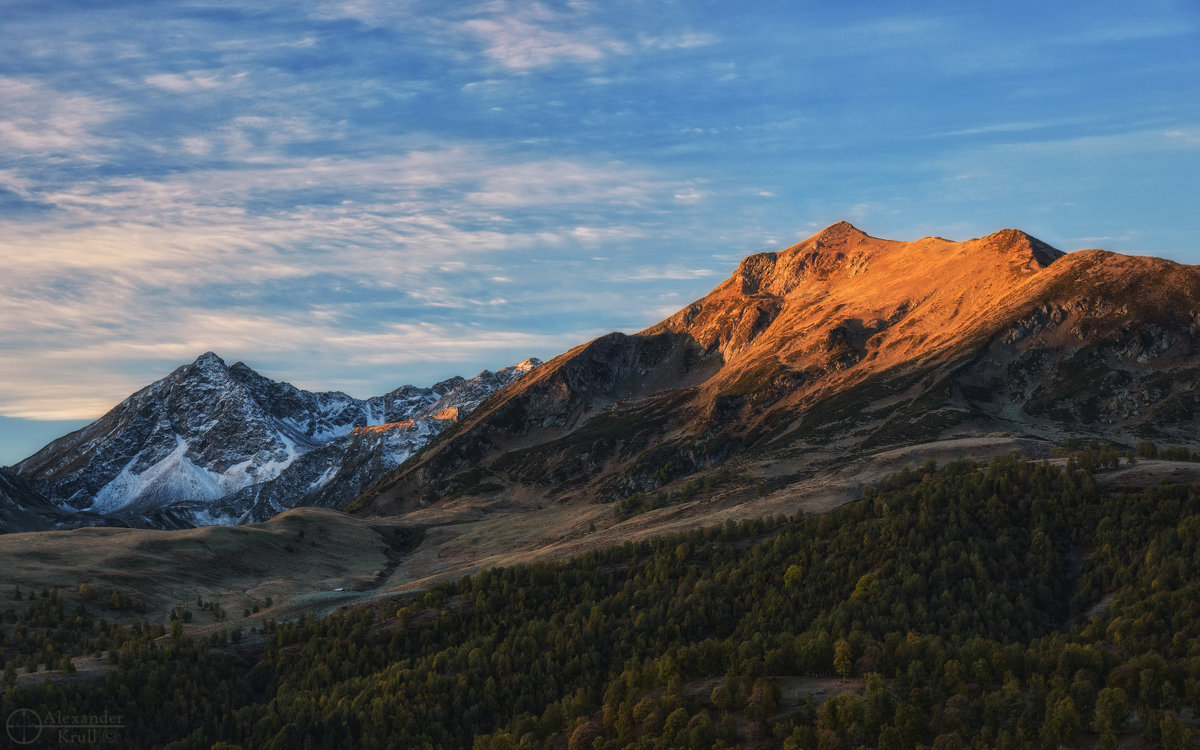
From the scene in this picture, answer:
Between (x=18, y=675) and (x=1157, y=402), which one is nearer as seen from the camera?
(x=18, y=675)

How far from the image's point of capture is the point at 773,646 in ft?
271

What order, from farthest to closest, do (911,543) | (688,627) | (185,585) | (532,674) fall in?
(185,585), (911,543), (688,627), (532,674)

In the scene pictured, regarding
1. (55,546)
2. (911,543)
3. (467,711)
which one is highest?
(55,546)

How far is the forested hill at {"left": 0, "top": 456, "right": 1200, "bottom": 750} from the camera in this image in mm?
63875

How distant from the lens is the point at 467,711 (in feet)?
280

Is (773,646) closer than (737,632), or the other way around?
(773,646)

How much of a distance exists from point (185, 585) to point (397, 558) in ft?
201

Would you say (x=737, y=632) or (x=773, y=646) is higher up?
(x=773, y=646)

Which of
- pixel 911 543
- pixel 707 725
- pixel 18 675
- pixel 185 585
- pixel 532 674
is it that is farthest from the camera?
pixel 185 585

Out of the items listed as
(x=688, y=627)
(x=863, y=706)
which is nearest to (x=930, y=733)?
(x=863, y=706)

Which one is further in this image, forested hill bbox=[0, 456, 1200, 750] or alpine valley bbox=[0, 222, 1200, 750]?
alpine valley bbox=[0, 222, 1200, 750]

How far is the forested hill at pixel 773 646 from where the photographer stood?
210ft

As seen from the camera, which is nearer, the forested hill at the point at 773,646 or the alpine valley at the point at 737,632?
the forested hill at the point at 773,646

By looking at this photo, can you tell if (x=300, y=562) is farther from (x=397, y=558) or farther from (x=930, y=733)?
(x=930, y=733)
